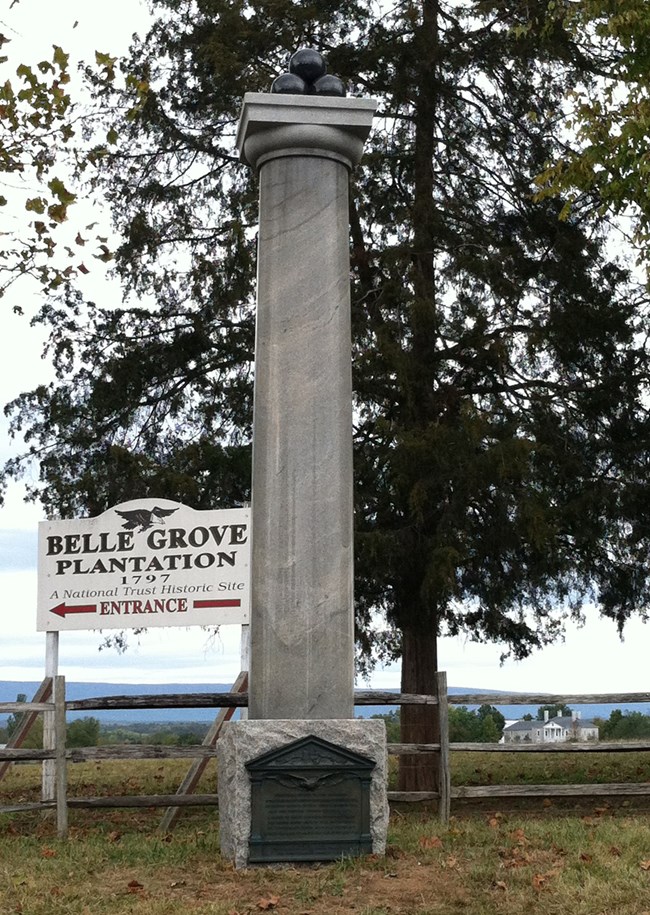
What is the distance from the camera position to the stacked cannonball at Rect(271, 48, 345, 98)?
891 centimetres

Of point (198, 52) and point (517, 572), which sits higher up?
point (198, 52)

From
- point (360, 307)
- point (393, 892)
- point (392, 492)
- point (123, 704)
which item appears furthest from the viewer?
point (360, 307)

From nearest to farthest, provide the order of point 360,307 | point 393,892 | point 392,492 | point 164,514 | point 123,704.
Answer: point 393,892 < point 123,704 < point 164,514 < point 392,492 < point 360,307

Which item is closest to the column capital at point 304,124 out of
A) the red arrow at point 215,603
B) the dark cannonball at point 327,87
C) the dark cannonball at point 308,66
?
the dark cannonball at point 327,87

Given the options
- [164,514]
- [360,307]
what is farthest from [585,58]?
[164,514]

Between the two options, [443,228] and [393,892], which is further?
[443,228]

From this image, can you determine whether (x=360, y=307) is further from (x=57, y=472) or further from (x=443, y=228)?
(x=57, y=472)

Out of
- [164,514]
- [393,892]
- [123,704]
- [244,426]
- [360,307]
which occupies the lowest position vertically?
[393,892]

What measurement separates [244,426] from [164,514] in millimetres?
3184

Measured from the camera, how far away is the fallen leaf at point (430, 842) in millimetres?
8620

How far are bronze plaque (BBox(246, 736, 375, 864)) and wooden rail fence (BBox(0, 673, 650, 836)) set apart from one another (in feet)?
10.1

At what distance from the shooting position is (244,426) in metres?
15.2

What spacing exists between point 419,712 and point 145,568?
13.5ft

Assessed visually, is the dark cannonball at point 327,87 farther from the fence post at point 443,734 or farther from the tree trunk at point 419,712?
the tree trunk at point 419,712
